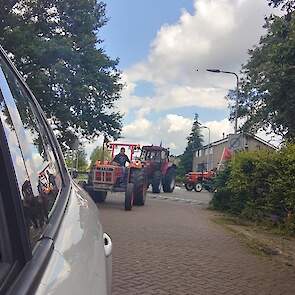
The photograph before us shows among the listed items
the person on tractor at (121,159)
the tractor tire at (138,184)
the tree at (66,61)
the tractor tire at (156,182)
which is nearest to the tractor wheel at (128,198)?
the tractor tire at (138,184)

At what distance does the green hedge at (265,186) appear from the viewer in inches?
450

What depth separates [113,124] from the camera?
24.4 metres

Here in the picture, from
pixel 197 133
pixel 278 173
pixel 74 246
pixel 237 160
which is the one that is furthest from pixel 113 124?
pixel 197 133

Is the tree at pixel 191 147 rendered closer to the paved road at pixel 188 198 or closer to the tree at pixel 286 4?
the paved road at pixel 188 198

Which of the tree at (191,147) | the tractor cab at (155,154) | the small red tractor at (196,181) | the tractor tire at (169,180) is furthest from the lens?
the tree at (191,147)

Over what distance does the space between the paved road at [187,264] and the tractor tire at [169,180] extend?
16.0 metres

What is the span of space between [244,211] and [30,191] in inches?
510

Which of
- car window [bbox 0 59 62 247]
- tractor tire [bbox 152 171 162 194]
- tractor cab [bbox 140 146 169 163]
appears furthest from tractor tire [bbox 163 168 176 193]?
car window [bbox 0 59 62 247]

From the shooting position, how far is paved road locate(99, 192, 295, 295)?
5930 millimetres

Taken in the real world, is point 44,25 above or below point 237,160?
above

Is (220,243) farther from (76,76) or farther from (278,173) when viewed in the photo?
(76,76)

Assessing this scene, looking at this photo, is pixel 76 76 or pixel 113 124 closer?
pixel 76 76

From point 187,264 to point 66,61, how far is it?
1586 centimetres

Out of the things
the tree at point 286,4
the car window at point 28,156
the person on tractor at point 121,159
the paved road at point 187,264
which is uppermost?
the tree at point 286,4
